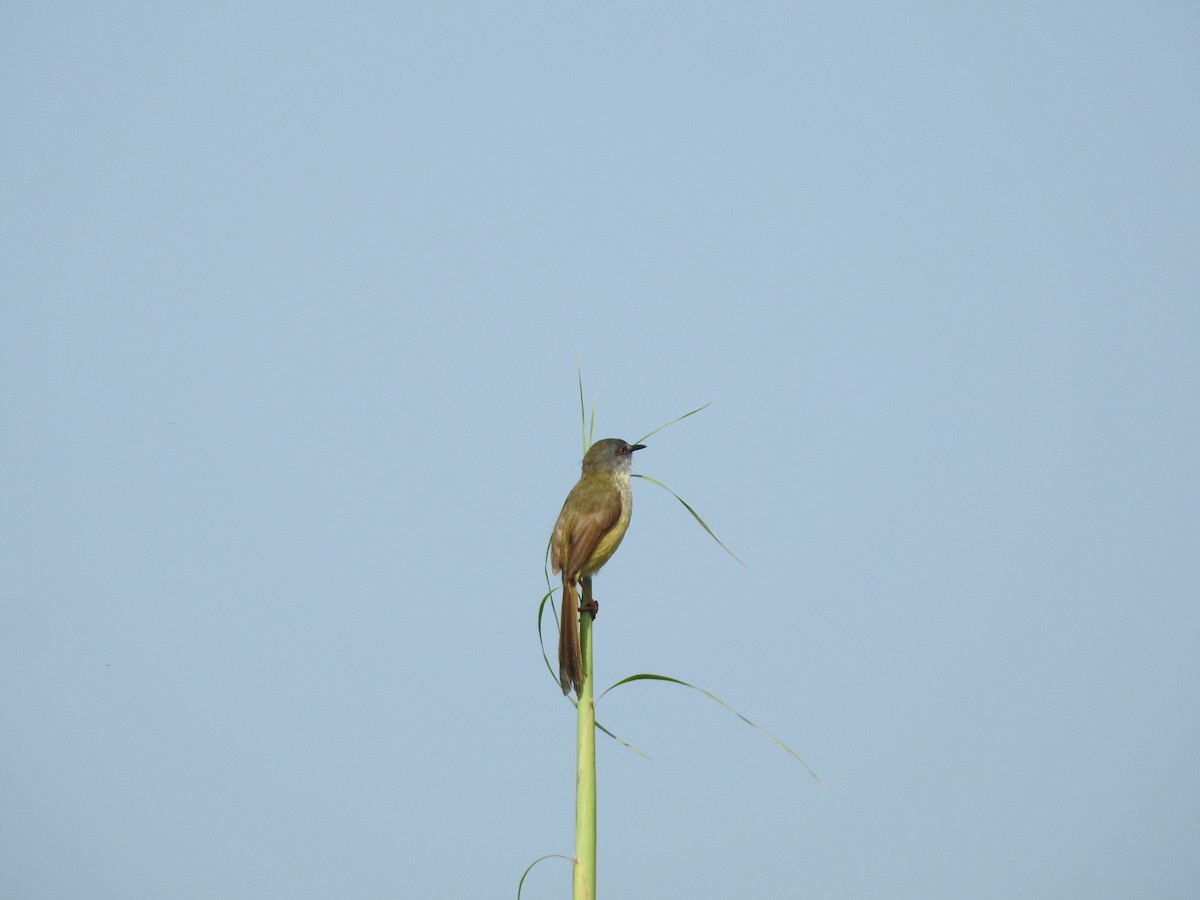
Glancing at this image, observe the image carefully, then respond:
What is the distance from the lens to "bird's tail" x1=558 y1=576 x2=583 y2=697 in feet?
11.6

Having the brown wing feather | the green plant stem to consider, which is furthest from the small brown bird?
the green plant stem

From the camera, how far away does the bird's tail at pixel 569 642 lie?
352 centimetres

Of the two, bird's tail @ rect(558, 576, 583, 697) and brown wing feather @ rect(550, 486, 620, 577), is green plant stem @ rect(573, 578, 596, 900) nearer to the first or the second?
bird's tail @ rect(558, 576, 583, 697)

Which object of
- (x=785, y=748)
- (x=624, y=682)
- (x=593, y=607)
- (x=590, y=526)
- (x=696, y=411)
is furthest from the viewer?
(x=590, y=526)

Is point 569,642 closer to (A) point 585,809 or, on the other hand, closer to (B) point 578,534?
(B) point 578,534

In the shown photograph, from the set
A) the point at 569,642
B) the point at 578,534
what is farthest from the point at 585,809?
the point at 578,534

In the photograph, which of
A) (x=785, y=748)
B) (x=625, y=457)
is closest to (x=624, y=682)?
Answer: (x=785, y=748)

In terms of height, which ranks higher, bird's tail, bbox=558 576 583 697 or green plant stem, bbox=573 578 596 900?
bird's tail, bbox=558 576 583 697

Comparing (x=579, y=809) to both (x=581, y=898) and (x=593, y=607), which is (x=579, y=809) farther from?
Answer: (x=593, y=607)

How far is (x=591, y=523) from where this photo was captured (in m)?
4.66

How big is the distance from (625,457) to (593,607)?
1196 millimetres

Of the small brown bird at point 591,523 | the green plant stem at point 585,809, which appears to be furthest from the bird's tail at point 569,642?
the green plant stem at point 585,809

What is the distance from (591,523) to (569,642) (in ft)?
2.93

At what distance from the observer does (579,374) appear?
339cm
